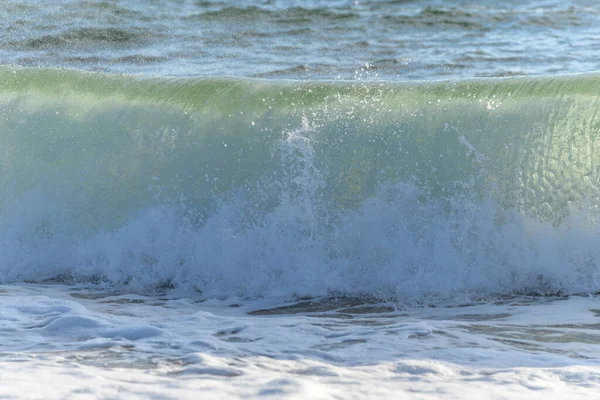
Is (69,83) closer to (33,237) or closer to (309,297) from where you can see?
(33,237)

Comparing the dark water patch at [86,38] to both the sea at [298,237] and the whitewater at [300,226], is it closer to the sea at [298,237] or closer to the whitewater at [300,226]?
the sea at [298,237]

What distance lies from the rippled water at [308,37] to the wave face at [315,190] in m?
2.34

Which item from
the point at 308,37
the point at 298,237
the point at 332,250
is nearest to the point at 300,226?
the point at 298,237

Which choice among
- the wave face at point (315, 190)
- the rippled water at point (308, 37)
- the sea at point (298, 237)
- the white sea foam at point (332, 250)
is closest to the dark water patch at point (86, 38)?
the rippled water at point (308, 37)

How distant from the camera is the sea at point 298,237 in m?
3.60

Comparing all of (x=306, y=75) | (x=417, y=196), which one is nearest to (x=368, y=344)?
(x=417, y=196)

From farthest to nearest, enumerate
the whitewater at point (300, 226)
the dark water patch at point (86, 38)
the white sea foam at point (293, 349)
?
the dark water patch at point (86, 38)
the whitewater at point (300, 226)
the white sea foam at point (293, 349)

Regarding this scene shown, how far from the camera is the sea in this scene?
360 cm

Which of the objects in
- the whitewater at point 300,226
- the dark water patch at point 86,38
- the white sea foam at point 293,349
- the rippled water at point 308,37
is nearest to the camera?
the white sea foam at point 293,349

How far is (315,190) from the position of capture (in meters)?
5.34

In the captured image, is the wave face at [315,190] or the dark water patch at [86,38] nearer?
the wave face at [315,190]

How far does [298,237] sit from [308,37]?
550cm

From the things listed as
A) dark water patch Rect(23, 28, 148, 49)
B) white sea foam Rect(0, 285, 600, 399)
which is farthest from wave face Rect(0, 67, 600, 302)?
dark water patch Rect(23, 28, 148, 49)

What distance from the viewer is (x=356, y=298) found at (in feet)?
16.2
